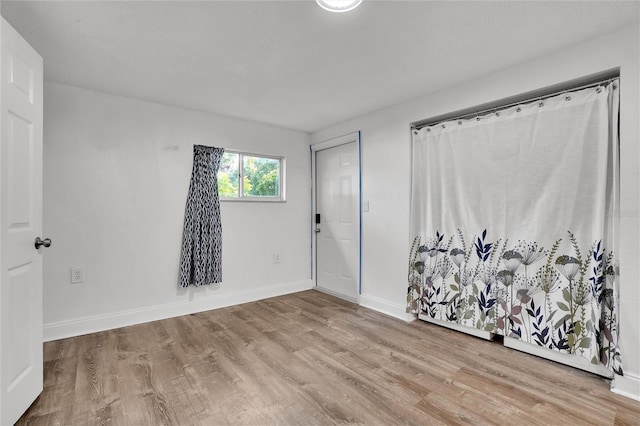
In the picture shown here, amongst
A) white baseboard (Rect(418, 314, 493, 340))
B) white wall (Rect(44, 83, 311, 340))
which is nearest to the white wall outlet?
white wall (Rect(44, 83, 311, 340))

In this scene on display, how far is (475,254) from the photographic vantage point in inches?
105

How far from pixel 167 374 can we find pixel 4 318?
995 mm

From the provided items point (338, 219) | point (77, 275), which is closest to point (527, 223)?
point (338, 219)

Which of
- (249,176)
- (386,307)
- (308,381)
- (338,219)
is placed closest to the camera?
(308,381)

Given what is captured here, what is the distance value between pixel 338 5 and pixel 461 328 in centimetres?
278

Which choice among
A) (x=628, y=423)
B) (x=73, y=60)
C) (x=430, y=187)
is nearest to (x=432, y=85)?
(x=430, y=187)

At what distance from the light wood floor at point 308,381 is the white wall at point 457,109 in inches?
19.9

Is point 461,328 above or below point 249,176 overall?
below

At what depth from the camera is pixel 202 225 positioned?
3412 mm

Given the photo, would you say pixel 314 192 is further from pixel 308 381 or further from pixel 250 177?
pixel 308 381

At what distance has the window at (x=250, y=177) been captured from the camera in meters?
3.72

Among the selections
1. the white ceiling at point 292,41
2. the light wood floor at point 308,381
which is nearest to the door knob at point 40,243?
the light wood floor at point 308,381

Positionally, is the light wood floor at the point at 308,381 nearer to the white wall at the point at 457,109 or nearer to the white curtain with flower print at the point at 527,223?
the white curtain with flower print at the point at 527,223

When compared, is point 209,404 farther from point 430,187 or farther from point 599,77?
point 599,77
